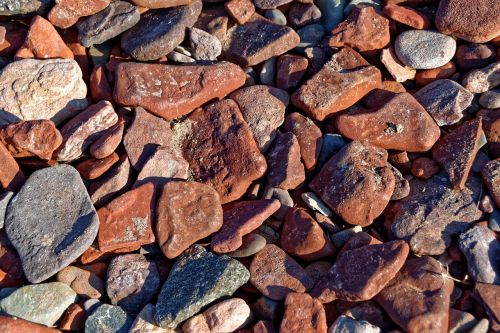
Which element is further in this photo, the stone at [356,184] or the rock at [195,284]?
the stone at [356,184]

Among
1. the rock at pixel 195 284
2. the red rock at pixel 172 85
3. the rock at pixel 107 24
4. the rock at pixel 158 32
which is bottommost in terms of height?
the rock at pixel 195 284

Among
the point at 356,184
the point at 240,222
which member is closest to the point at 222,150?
the point at 240,222

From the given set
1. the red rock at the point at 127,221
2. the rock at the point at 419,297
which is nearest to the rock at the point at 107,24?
the red rock at the point at 127,221

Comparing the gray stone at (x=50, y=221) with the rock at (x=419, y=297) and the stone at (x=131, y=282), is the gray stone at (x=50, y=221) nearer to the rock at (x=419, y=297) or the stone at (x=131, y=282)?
the stone at (x=131, y=282)

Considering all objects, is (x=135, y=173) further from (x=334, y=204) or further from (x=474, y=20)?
(x=474, y=20)

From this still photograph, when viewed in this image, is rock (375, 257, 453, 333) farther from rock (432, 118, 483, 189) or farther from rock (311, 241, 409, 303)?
rock (432, 118, 483, 189)

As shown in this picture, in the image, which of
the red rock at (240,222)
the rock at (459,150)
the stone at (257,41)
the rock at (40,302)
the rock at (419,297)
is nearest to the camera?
the rock at (419,297)

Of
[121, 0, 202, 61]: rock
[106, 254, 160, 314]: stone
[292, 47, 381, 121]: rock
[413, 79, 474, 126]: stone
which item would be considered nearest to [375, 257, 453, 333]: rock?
[413, 79, 474, 126]: stone
